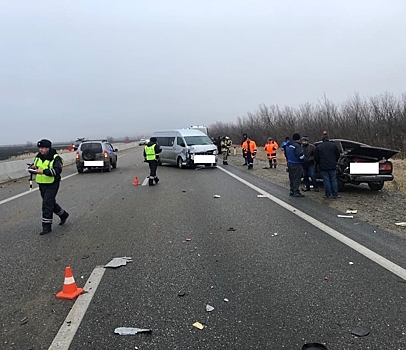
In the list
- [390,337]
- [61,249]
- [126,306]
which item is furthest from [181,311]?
[61,249]

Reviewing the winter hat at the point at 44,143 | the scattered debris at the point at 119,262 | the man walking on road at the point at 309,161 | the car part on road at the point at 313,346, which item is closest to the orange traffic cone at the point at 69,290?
the scattered debris at the point at 119,262

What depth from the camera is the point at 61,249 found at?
19.8ft

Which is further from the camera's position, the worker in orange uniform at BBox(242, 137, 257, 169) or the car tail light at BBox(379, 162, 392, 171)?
the worker in orange uniform at BBox(242, 137, 257, 169)

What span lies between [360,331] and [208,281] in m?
1.77

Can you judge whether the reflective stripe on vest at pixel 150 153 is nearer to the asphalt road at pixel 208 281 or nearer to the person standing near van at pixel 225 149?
the asphalt road at pixel 208 281

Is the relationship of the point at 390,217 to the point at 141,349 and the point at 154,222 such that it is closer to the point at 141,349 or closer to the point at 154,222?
the point at 154,222

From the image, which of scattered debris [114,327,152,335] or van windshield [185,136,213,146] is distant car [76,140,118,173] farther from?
scattered debris [114,327,152,335]

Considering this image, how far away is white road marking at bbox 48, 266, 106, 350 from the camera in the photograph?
3.22 m

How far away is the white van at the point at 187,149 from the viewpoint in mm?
20359

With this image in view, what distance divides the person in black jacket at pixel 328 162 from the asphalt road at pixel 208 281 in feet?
6.34

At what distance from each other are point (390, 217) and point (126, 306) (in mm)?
6082

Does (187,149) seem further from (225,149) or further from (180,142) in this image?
(225,149)

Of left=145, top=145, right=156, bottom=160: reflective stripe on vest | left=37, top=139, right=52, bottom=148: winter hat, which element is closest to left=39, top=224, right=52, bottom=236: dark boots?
left=37, top=139, right=52, bottom=148: winter hat

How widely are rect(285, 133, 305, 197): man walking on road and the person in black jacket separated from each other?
1.65 feet
